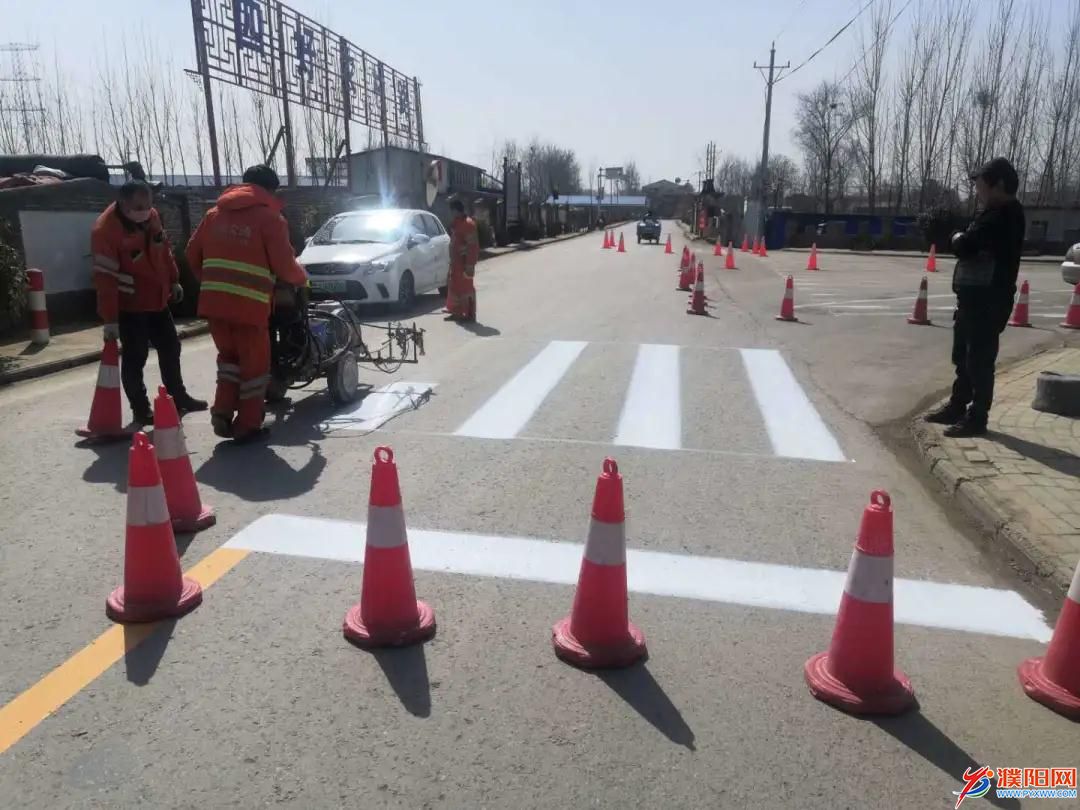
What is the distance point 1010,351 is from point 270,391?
388 inches

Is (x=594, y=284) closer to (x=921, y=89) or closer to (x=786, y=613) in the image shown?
(x=786, y=613)

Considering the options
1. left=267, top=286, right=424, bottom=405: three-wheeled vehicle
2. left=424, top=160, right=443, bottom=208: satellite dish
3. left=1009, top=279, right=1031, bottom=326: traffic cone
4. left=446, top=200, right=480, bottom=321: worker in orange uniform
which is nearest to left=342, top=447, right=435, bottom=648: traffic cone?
left=267, top=286, right=424, bottom=405: three-wheeled vehicle

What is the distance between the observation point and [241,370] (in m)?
6.23

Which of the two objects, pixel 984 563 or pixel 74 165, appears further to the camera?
pixel 74 165

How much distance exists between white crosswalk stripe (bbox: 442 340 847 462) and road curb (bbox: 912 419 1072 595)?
70cm

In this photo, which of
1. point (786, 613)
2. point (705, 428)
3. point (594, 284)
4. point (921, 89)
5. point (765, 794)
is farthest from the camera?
point (921, 89)

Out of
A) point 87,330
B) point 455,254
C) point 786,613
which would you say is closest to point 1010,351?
point 455,254

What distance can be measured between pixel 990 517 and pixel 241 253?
531 cm

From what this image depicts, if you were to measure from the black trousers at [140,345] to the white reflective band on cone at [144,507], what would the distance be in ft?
11.7

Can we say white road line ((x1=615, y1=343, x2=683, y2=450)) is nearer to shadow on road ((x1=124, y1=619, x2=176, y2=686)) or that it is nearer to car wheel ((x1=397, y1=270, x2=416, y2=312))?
shadow on road ((x1=124, y1=619, x2=176, y2=686))

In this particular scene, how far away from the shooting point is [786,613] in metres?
3.86

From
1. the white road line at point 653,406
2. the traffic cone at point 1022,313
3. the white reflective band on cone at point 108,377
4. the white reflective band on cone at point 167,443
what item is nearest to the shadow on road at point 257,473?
the white reflective band on cone at point 167,443

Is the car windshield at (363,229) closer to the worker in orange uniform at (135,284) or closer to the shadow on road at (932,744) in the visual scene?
the worker in orange uniform at (135,284)

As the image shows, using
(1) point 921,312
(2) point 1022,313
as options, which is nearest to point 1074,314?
(2) point 1022,313
